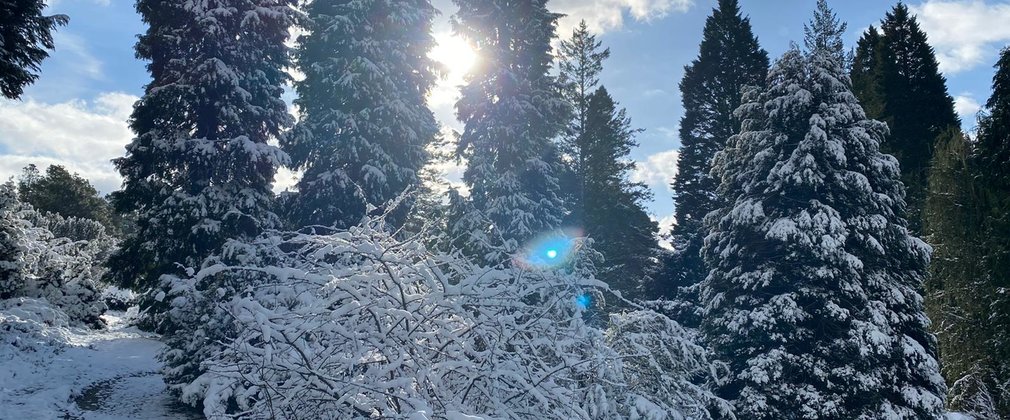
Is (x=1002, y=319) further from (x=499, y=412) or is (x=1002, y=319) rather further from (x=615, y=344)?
(x=499, y=412)

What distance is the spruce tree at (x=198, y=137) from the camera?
11656 millimetres

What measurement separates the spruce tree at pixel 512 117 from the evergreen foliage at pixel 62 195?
40.0 m

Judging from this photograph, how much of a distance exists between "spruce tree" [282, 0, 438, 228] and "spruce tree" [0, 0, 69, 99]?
5197 millimetres

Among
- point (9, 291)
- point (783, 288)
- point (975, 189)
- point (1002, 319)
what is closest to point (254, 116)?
point (9, 291)

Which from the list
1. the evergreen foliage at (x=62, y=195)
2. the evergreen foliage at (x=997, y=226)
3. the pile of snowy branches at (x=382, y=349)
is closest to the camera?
the pile of snowy branches at (x=382, y=349)

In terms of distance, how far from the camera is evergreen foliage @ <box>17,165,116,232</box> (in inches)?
1726

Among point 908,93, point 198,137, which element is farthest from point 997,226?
point 198,137

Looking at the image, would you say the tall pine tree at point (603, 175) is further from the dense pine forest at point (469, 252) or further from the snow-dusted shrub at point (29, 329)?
the snow-dusted shrub at point (29, 329)

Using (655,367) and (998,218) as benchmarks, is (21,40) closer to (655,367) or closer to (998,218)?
(655,367)

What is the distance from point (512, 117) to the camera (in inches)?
682

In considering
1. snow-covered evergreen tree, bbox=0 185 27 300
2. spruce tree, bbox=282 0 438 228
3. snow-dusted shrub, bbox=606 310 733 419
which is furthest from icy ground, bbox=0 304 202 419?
snow-dusted shrub, bbox=606 310 733 419

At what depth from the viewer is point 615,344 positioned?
6633mm

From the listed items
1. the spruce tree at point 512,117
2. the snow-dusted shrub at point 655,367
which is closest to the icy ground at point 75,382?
the spruce tree at point 512,117

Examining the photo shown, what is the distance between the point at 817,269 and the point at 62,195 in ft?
178
